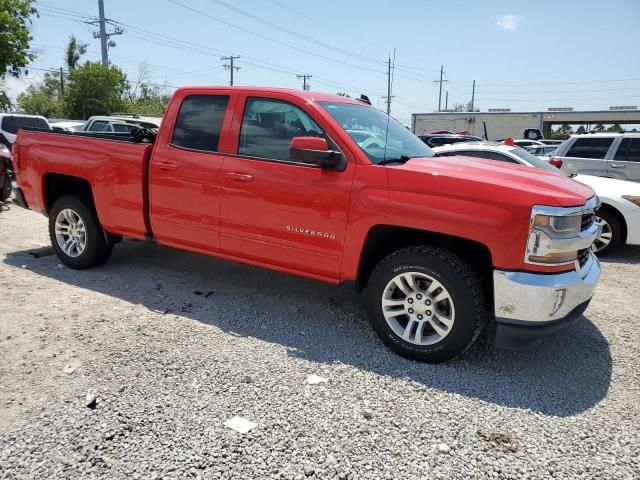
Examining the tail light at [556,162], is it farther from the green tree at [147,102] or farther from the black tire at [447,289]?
the green tree at [147,102]

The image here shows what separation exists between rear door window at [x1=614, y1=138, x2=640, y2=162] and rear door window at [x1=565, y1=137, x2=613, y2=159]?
8.3 inches

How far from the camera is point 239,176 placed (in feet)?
13.7

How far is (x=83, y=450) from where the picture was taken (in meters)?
2.57

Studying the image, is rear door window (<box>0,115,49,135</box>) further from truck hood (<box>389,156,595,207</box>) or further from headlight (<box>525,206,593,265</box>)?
headlight (<box>525,206,593,265</box>)

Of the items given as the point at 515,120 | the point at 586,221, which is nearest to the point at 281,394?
the point at 586,221

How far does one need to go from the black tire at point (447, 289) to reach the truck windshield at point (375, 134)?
2.70ft

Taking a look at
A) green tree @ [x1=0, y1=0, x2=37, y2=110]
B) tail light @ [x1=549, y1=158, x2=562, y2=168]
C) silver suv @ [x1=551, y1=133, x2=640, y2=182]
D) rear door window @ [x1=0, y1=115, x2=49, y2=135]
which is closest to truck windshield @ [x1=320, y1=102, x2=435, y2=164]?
tail light @ [x1=549, y1=158, x2=562, y2=168]

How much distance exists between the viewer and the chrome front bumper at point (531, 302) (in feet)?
10.5

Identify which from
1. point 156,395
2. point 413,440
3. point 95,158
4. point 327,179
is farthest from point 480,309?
point 95,158

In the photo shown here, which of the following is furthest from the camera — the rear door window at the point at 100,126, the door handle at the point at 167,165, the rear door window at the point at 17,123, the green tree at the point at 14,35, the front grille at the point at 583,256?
the green tree at the point at 14,35

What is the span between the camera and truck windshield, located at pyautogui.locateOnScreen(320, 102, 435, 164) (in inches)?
156

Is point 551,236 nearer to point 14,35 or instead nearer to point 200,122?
point 200,122

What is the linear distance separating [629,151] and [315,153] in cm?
787

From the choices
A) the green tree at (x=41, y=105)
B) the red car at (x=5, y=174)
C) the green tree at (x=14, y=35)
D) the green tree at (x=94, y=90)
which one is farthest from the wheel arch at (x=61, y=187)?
the green tree at (x=41, y=105)
